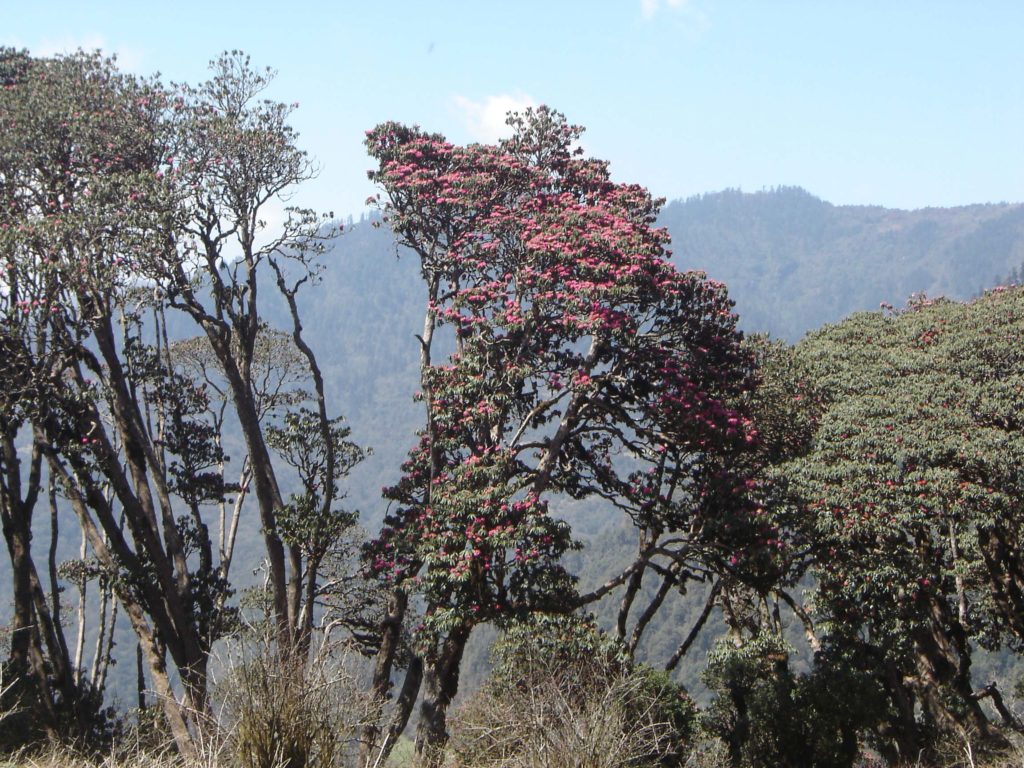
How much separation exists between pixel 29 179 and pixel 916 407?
1190 cm

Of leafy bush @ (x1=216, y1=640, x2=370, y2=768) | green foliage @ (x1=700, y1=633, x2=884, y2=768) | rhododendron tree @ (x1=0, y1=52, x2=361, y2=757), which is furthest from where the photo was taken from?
green foliage @ (x1=700, y1=633, x2=884, y2=768)

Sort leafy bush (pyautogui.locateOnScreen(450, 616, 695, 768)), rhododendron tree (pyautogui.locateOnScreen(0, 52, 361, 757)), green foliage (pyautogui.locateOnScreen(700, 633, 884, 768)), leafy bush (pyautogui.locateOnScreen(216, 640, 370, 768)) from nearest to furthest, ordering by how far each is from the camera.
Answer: leafy bush (pyautogui.locateOnScreen(216, 640, 370, 768))
leafy bush (pyautogui.locateOnScreen(450, 616, 695, 768))
rhododendron tree (pyautogui.locateOnScreen(0, 52, 361, 757))
green foliage (pyautogui.locateOnScreen(700, 633, 884, 768))

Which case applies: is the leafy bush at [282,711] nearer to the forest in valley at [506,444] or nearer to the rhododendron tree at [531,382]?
the forest in valley at [506,444]

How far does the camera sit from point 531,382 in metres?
14.0

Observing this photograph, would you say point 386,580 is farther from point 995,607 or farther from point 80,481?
point 995,607

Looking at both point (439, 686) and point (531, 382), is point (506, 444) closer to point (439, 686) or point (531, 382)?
point (531, 382)

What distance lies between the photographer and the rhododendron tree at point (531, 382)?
41.2 feet

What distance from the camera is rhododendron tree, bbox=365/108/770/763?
12.6m

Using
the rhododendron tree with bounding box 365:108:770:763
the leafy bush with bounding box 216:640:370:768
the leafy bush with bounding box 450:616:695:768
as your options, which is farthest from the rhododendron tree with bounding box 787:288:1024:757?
the leafy bush with bounding box 216:640:370:768

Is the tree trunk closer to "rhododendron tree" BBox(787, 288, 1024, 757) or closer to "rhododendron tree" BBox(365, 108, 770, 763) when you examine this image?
"rhododendron tree" BBox(365, 108, 770, 763)

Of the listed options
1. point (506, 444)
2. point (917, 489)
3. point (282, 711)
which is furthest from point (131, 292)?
point (917, 489)

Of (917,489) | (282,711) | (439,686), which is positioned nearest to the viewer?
(282,711)

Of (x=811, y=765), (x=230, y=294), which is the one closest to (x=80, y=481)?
(x=230, y=294)

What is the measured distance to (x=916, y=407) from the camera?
13.1 m
